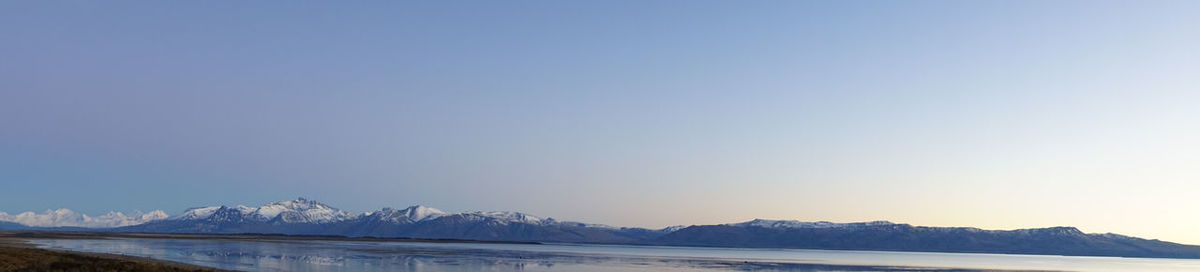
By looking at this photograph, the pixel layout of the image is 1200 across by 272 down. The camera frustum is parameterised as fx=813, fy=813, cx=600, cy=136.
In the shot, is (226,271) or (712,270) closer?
(226,271)

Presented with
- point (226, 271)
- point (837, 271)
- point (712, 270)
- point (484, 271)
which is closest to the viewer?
point (226, 271)

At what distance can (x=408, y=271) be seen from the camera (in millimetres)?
69438

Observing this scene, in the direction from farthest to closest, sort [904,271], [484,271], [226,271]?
[904,271]
[484,271]
[226,271]

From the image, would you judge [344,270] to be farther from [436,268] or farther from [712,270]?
[712,270]

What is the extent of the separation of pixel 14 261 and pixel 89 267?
7689 millimetres

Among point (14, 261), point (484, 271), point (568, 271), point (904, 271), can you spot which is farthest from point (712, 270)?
point (14, 261)

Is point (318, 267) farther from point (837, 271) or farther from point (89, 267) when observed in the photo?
point (837, 271)

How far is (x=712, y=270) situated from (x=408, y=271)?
3459cm

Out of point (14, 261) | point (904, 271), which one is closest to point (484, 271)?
point (14, 261)

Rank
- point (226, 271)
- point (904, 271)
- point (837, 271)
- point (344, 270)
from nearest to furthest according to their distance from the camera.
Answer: point (226, 271)
point (344, 270)
point (837, 271)
point (904, 271)

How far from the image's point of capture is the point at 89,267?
50969mm

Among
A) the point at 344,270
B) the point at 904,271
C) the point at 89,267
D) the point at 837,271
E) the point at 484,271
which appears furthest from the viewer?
the point at 904,271

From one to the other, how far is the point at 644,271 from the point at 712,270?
10850 millimetres

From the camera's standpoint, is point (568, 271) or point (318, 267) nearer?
point (318, 267)
